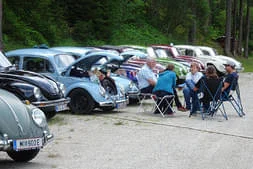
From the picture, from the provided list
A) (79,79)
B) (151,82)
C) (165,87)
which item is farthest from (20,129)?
(151,82)

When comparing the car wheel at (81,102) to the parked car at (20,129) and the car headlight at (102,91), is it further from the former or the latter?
the parked car at (20,129)

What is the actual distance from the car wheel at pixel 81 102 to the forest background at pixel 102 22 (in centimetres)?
891

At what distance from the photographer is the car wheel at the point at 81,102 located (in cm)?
1465

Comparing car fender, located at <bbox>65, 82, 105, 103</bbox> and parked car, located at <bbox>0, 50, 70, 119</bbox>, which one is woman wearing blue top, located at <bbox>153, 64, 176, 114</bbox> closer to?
car fender, located at <bbox>65, 82, 105, 103</bbox>

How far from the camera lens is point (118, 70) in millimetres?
18484

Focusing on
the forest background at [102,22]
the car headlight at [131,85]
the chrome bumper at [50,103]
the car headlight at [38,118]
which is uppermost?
the forest background at [102,22]

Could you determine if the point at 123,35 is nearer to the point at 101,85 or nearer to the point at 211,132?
the point at 101,85

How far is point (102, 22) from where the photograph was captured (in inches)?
1481

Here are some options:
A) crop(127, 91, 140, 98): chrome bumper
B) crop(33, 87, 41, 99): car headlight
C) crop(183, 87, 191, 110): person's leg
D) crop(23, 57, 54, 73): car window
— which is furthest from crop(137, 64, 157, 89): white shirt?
crop(33, 87, 41, 99): car headlight

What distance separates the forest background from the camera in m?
30.5

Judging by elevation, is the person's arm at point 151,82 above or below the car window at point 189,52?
below

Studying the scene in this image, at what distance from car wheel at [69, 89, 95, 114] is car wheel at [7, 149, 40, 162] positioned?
585 centimetres

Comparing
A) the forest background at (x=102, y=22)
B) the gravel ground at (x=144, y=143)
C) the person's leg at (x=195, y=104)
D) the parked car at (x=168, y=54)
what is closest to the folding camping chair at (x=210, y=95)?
the person's leg at (x=195, y=104)

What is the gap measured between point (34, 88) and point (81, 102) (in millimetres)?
2356
